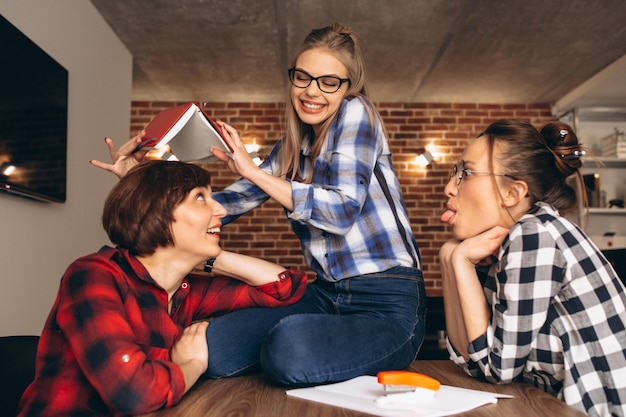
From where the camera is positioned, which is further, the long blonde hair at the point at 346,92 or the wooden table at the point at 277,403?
the long blonde hair at the point at 346,92

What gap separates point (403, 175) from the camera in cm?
602

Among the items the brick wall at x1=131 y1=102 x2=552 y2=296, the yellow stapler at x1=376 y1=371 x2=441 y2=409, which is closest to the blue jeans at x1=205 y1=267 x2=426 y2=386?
the yellow stapler at x1=376 y1=371 x2=441 y2=409

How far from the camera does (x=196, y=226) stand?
1425 millimetres

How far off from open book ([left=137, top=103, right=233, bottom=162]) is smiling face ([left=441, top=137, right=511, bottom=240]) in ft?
2.06

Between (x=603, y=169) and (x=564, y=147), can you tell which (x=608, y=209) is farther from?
(x=564, y=147)

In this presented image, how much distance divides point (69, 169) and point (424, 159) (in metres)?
3.60

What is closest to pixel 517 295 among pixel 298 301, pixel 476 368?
pixel 476 368

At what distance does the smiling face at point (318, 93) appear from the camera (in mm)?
1831

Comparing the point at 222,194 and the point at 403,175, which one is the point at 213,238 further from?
the point at 403,175

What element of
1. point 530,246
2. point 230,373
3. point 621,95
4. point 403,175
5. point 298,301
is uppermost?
point 621,95

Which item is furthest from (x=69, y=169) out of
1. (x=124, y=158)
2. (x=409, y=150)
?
(x=409, y=150)

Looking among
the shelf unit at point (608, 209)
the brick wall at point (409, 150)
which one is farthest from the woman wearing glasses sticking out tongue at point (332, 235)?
the shelf unit at point (608, 209)

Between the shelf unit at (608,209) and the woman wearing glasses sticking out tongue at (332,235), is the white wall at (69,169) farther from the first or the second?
the shelf unit at (608,209)

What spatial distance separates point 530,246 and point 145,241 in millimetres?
871
